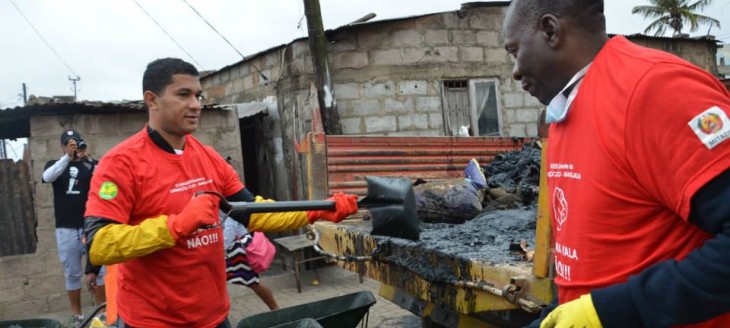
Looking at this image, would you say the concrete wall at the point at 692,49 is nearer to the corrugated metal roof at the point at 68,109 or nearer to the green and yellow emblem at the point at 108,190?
the corrugated metal roof at the point at 68,109

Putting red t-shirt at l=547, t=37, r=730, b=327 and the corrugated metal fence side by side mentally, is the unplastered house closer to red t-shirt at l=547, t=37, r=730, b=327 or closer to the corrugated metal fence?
the corrugated metal fence

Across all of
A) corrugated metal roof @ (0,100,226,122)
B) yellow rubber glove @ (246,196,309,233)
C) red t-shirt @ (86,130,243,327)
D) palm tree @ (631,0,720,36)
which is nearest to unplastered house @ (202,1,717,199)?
corrugated metal roof @ (0,100,226,122)

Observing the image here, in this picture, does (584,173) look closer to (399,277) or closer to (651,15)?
(399,277)

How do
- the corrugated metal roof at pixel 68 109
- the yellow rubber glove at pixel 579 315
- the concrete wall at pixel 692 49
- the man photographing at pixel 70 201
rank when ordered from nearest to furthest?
1. the yellow rubber glove at pixel 579 315
2. the man photographing at pixel 70 201
3. the corrugated metal roof at pixel 68 109
4. the concrete wall at pixel 692 49

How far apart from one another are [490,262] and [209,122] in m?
5.76

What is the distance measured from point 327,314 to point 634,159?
2558 millimetres

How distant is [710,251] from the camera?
3.10ft

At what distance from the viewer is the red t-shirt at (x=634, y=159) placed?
95cm

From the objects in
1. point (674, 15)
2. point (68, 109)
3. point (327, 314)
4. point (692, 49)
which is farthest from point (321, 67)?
point (674, 15)

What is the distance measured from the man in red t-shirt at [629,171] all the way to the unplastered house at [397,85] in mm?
6237

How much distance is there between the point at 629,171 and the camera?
41.1 inches

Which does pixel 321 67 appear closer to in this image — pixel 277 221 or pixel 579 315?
pixel 277 221

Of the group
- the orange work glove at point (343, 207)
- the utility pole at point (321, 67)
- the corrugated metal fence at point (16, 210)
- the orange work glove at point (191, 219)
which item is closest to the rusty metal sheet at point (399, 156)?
the orange work glove at point (343, 207)

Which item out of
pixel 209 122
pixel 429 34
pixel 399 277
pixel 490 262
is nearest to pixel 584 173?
pixel 490 262
